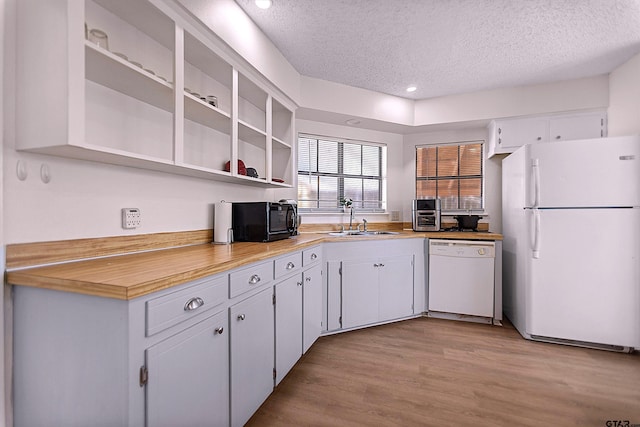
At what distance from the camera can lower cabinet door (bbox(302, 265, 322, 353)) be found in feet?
7.16

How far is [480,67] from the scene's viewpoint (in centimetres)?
284

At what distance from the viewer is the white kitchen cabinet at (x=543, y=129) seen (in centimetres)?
311

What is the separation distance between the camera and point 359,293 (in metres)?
2.80

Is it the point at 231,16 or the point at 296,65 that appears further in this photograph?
the point at 296,65

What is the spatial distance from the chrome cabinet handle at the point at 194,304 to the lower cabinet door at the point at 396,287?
202 cm

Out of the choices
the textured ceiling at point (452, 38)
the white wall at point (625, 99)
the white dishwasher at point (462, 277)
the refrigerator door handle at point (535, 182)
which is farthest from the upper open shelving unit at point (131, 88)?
the white wall at point (625, 99)

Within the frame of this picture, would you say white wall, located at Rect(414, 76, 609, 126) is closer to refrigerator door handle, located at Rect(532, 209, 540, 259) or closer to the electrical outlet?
refrigerator door handle, located at Rect(532, 209, 540, 259)

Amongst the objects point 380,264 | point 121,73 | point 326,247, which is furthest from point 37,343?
point 380,264

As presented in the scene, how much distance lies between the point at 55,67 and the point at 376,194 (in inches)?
132

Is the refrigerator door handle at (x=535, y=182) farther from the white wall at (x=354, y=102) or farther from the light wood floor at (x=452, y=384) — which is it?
the white wall at (x=354, y=102)

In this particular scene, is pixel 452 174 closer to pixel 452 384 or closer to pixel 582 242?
Answer: pixel 582 242

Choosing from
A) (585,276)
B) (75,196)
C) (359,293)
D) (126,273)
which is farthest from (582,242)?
(75,196)

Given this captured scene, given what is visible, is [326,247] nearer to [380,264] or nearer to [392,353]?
[380,264]

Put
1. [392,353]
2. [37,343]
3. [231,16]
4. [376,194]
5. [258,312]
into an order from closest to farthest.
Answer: [37,343]
[258,312]
[231,16]
[392,353]
[376,194]
